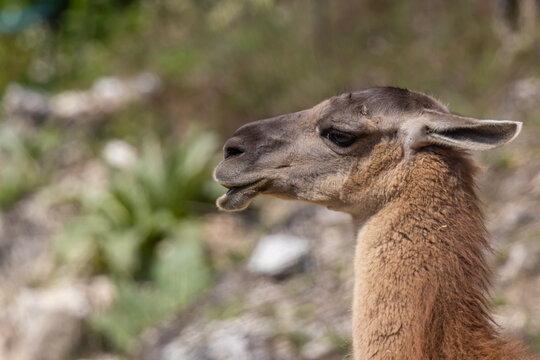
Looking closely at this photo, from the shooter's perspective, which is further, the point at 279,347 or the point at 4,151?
the point at 4,151

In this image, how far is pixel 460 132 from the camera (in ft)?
9.32

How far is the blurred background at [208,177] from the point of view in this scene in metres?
6.02

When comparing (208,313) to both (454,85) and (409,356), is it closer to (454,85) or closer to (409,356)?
(409,356)

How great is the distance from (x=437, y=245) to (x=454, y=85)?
6.88 metres

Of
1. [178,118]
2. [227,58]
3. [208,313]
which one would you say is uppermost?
[227,58]

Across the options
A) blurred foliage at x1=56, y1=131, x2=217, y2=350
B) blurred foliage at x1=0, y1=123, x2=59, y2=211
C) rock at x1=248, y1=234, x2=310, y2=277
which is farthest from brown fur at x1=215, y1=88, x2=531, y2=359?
blurred foliage at x1=0, y1=123, x2=59, y2=211

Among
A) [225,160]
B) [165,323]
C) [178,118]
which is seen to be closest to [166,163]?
[178,118]

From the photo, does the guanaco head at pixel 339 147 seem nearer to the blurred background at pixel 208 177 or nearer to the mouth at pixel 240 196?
the mouth at pixel 240 196

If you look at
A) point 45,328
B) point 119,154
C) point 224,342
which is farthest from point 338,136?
point 119,154

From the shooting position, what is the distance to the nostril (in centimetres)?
324

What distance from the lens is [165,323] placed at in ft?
22.3

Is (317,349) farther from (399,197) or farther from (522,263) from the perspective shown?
(399,197)

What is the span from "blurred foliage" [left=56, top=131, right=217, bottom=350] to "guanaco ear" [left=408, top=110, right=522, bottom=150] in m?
5.19

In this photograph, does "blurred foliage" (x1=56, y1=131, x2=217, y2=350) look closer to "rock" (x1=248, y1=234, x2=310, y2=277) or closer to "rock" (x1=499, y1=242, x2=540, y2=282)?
"rock" (x1=248, y1=234, x2=310, y2=277)
